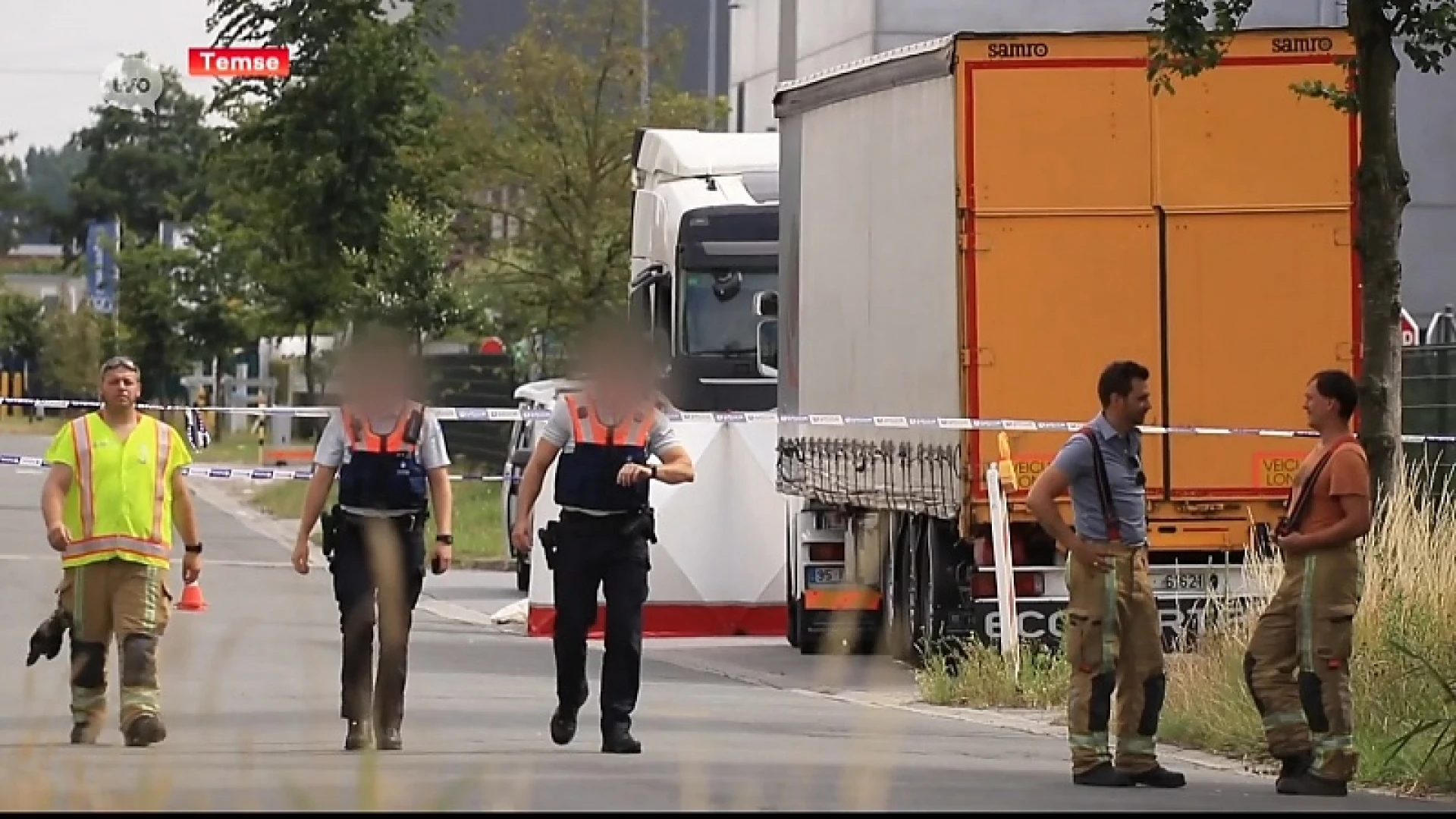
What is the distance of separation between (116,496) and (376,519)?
126cm

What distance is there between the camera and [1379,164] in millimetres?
14945

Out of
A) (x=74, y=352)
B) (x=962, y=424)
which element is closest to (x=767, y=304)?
(x=962, y=424)

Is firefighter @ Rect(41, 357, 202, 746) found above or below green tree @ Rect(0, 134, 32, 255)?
below

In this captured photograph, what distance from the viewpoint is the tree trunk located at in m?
14.9

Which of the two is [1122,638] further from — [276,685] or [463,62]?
[463,62]

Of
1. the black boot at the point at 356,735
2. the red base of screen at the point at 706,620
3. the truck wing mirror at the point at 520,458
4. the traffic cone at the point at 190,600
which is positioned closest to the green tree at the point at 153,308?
the truck wing mirror at the point at 520,458

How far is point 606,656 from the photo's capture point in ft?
42.4

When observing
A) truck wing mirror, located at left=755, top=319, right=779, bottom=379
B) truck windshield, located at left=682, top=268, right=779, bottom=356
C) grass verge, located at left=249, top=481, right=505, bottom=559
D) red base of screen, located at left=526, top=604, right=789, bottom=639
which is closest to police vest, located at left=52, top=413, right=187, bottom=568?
red base of screen, located at left=526, top=604, right=789, bottom=639

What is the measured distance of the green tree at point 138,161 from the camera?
115 meters

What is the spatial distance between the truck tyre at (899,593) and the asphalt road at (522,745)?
0.21 meters

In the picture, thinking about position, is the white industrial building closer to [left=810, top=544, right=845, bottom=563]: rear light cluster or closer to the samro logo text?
the samro logo text

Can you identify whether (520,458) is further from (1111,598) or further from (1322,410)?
(1322,410)

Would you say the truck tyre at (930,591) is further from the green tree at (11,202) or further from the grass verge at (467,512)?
the green tree at (11,202)

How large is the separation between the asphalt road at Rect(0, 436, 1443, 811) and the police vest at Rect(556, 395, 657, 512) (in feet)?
3.57
